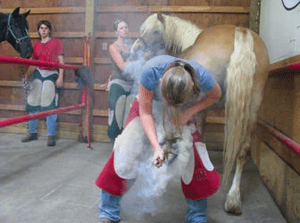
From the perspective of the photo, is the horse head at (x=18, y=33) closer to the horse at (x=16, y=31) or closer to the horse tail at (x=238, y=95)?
the horse at (x=16, y=31)

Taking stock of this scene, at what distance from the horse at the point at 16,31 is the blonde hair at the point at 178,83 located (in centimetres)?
243

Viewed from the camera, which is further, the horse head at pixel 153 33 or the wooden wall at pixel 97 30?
the wooden wall at pixel 97 30

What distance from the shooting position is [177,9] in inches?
136

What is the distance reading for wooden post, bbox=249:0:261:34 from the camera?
324 centimetres

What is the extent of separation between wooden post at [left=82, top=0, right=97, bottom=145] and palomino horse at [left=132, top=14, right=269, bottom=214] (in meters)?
1.63

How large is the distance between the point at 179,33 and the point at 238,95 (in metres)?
0.85

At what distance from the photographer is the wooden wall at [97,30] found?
3435mm

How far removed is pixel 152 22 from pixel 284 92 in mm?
1173

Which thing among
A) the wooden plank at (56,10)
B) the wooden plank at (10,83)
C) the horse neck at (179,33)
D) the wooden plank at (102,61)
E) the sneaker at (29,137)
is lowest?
the sneaker at (29,137)

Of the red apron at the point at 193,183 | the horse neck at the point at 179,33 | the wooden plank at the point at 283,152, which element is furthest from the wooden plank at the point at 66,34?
the red apron at the point at 193,183

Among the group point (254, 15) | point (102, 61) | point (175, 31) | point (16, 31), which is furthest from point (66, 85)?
point (254, 15)

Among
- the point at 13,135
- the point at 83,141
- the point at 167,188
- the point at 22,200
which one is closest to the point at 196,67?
the point at 167,188

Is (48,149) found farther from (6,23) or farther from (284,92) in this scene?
(284,92)

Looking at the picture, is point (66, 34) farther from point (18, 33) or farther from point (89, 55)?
point (18, 33)
